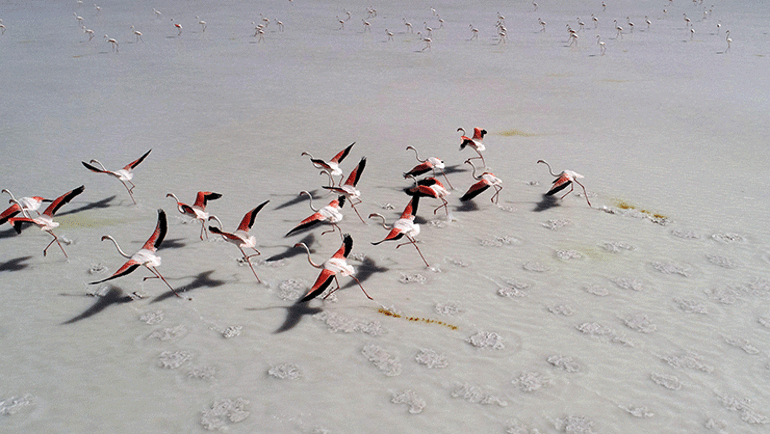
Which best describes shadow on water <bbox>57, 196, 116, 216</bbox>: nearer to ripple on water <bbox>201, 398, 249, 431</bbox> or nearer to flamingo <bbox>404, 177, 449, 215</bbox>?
flamingo <bbox>404, 177, 449, 215</bbox>

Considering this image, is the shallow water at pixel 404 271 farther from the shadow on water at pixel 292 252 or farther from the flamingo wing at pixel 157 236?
the flamingo wing at pixel 157 236

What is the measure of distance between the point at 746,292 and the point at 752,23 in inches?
1299

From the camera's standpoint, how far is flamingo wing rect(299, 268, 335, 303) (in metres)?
6.17

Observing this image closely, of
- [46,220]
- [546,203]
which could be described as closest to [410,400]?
[546,203]

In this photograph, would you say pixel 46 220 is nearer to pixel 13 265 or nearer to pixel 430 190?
pixel 13 265

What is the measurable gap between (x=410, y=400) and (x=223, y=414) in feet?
6.24

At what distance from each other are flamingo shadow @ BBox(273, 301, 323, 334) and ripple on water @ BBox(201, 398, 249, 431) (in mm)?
1250

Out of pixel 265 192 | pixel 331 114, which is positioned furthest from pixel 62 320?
pixel 331 114

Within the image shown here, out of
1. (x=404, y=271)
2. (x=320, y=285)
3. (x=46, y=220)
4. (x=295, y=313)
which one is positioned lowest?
(x=46, y=220)

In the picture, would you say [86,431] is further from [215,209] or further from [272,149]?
[272,149]

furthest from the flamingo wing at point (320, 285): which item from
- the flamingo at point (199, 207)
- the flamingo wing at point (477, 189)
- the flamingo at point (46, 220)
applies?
the flamingo at point (46, 220)

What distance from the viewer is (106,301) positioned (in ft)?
23.2

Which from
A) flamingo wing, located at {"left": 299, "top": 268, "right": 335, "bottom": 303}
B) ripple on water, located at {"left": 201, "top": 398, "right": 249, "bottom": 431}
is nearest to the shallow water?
ripple on water, located at {"left": 201, "top": 398, "right": 249, "bottom": 431}

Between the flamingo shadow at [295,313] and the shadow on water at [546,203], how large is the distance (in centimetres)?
514
